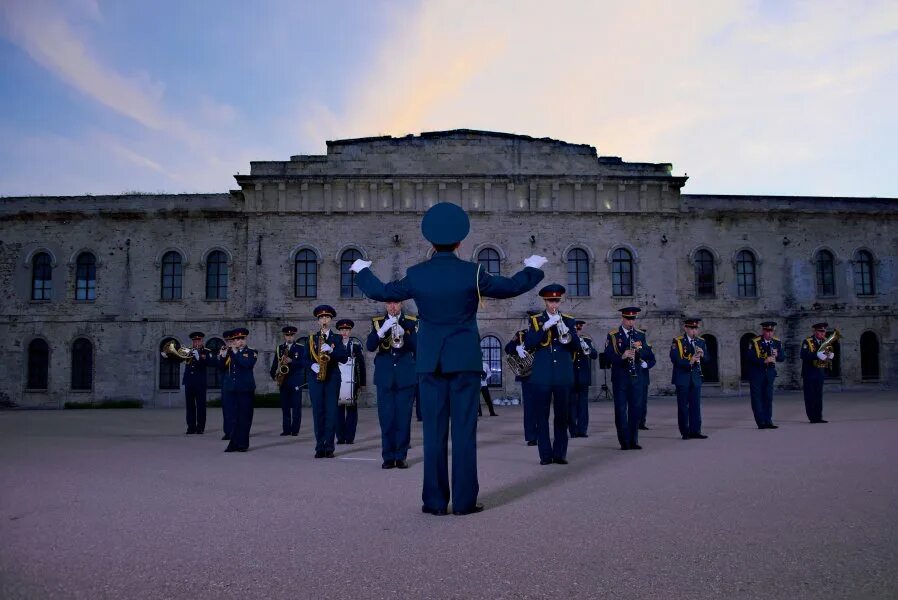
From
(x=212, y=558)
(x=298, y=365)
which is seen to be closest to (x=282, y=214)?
(x=298, y=365)

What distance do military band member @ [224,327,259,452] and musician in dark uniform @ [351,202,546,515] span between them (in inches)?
234

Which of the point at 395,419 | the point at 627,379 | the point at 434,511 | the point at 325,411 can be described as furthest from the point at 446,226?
the point at 627,379

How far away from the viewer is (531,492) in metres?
6.84

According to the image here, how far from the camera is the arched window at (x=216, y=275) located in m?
28.7

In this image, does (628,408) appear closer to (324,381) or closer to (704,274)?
(324,381)

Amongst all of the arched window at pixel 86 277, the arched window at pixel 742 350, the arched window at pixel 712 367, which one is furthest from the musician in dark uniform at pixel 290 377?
the arched window at pixel 742 350

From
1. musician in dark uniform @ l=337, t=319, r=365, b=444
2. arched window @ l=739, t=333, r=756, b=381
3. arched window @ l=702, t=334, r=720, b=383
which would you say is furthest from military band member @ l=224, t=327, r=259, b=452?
arched window @ l=739, t=333, r=756, b=381

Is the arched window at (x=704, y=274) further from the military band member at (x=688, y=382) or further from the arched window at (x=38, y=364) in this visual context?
the arched window at (x=38, y=364)

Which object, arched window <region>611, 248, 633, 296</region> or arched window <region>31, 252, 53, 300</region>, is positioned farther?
arched window <region>31, 252, 53, 300</region>

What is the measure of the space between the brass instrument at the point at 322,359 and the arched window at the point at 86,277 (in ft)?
72.0

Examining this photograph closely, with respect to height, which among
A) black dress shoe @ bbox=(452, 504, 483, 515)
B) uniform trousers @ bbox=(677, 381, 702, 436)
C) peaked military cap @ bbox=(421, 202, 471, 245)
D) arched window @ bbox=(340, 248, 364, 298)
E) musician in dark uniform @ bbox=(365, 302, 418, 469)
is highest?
arched window @ bbox=(340, 248, 364, 298)

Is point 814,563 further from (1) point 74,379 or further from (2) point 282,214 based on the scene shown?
(1) point 74,379

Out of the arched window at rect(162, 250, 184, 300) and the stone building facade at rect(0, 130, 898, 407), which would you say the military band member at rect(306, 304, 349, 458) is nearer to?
the stone building facade at rect(0, 130, 898, 407)

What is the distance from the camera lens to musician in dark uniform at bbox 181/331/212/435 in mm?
14938
